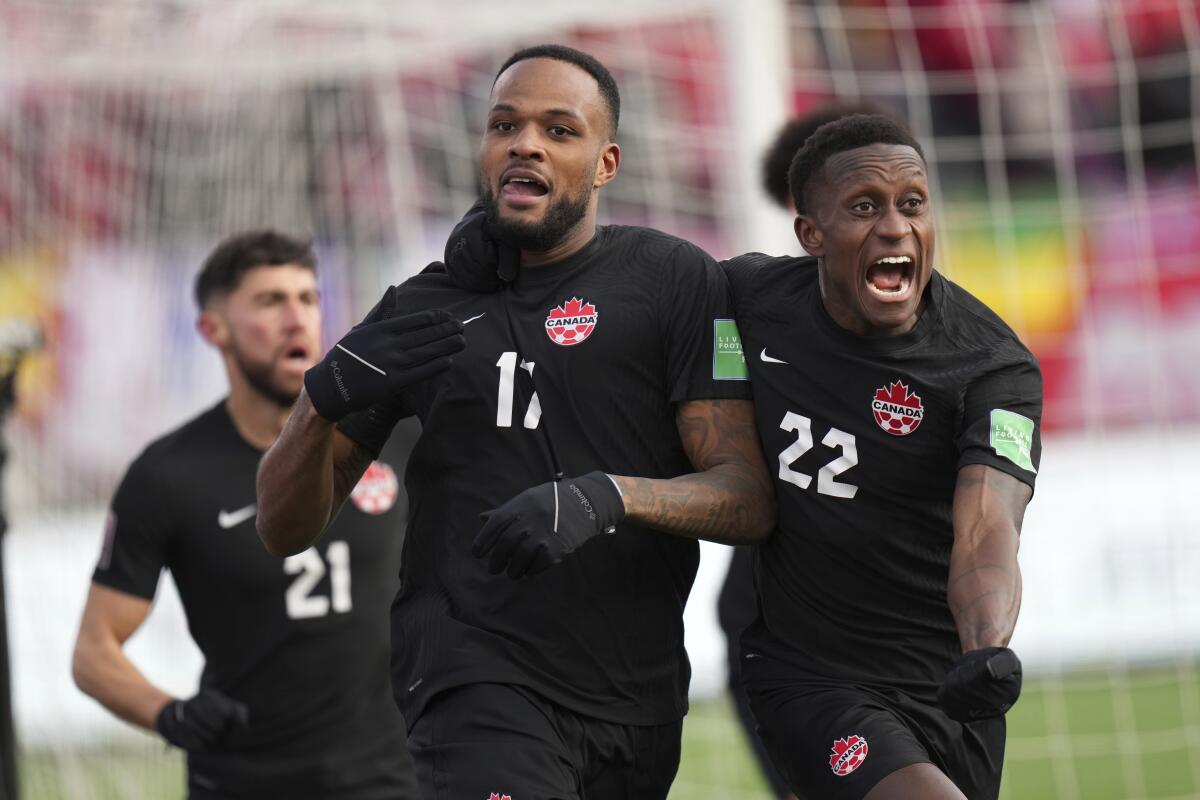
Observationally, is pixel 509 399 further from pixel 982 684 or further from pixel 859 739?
pixel 982 684

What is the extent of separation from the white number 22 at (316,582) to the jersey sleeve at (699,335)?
6.03ft

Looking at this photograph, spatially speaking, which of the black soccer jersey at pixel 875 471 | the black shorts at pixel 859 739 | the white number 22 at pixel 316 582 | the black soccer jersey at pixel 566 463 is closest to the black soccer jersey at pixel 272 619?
the white number 22 at pixel 316 582

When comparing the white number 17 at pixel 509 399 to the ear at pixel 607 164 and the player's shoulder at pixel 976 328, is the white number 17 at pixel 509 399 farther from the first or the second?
the player's shoulder at pixel 976 328

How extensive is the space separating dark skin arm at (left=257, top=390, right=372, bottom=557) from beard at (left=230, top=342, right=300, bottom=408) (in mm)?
1555

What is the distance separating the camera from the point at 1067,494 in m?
11.0

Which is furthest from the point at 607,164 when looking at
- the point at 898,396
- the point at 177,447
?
the point at 177,447

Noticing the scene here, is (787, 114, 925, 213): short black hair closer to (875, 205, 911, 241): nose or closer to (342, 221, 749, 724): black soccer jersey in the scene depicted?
(875, 205, 911, 241): nose

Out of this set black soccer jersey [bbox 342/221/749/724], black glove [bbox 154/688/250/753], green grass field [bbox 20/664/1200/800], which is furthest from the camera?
green grass field [bbox 20/664/1200/800]

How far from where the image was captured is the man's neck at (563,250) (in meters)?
3.81

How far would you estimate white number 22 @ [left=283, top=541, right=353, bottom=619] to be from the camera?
16.9 feet

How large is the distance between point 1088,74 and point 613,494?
10255mm

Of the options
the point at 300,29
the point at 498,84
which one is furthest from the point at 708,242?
the point at 498,84

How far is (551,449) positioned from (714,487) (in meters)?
0.36

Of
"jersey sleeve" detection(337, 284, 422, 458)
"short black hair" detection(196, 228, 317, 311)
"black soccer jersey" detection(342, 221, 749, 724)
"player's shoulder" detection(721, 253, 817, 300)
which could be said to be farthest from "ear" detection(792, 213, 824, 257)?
"short black hair" detection(196, 228, 317, 311)
